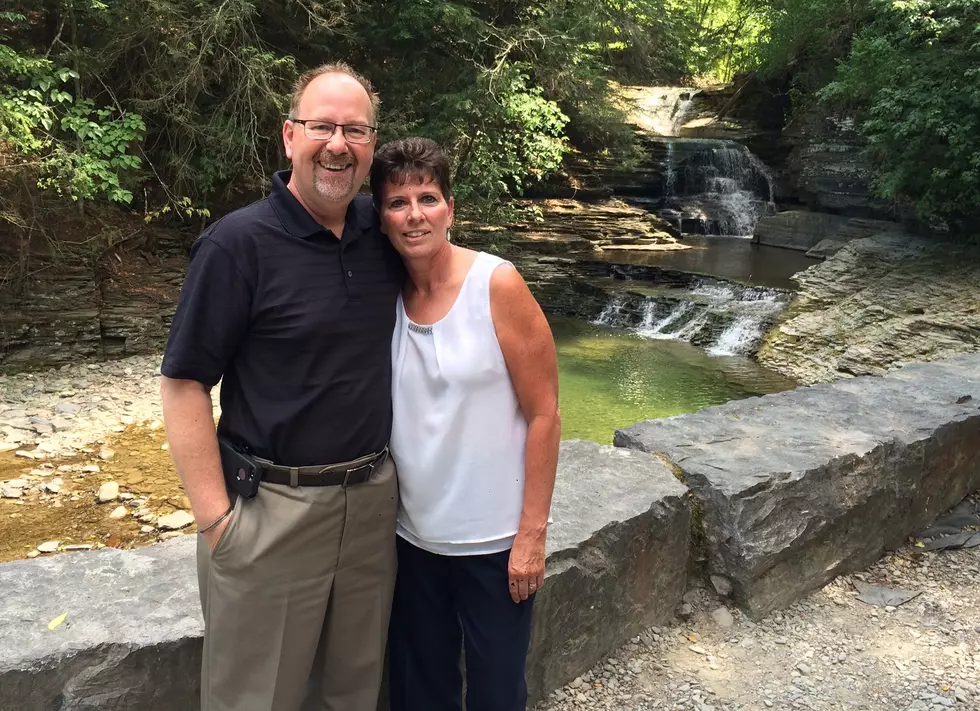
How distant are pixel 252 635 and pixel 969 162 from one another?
1060cm

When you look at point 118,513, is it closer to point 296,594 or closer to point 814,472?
point 296,594

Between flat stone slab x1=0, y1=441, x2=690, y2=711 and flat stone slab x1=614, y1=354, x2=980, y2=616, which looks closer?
flat stone slab x1=0, y1=441, x2=690, y2=711

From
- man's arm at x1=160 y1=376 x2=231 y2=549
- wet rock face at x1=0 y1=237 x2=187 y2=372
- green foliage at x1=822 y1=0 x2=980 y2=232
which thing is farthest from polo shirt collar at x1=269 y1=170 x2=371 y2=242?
green foliage at x1=822 y1=0 x2=980 y2=232

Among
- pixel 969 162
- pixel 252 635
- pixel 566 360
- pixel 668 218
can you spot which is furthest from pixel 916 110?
pixel 252 635

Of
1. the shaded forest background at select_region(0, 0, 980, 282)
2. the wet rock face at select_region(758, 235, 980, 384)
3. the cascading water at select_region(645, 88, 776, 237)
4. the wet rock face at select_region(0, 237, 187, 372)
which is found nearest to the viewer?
the shaded forest background at select_region(0, 0, 980, 282)

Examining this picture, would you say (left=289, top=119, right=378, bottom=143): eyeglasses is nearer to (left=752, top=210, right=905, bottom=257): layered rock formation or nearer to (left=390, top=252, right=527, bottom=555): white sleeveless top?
(left=390, top=252, right=527, bottom=555): white sleeveless top

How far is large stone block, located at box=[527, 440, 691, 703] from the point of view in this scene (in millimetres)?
2209

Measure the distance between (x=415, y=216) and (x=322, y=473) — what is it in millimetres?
577

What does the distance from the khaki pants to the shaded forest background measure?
628 cm

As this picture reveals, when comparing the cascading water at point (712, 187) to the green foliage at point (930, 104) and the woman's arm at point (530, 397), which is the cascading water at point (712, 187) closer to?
the green foliage at point (930, 104)

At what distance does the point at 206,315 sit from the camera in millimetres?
1400

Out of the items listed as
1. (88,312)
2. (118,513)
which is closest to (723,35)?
(88,312)

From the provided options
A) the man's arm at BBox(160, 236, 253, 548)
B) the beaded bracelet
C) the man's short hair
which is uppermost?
the man's short hair

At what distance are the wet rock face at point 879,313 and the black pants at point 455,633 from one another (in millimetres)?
7697
